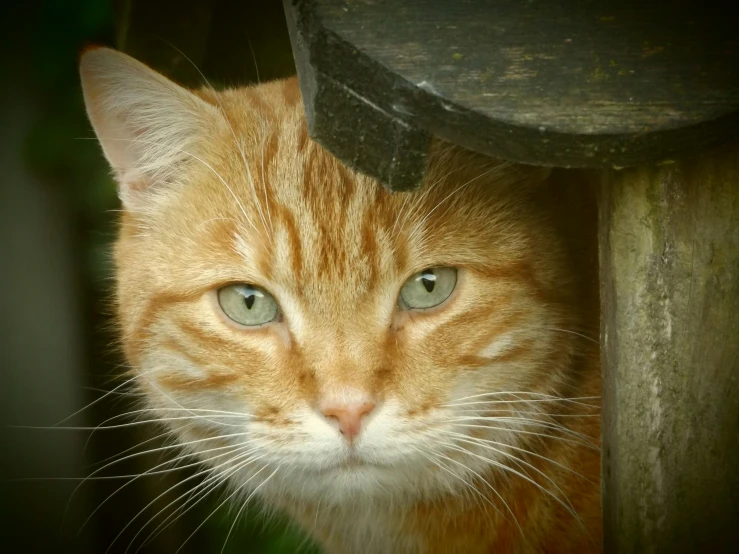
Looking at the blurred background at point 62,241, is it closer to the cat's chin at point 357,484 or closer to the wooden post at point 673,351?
the cat's chin at point 357,484

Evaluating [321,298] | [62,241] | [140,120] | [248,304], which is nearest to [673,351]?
[321,298]

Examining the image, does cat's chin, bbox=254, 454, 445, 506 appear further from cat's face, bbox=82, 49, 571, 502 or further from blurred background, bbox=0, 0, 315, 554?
blurred background, bbox=0, 0, 315, 554

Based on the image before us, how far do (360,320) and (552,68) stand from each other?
715 millimetres

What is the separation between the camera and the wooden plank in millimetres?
1069

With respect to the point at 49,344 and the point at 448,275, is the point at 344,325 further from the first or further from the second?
the point at 49,344

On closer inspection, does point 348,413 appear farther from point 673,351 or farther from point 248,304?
point 673,351

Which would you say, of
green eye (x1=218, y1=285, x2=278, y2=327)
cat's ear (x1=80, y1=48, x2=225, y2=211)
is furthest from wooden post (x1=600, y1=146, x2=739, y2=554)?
cat's ear (x1=80, y1=48, x2=225, y2=211)

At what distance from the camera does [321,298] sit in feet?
5.34

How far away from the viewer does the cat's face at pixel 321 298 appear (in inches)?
62.8

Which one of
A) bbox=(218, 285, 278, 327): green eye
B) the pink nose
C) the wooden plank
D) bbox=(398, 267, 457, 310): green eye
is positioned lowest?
the pink nose

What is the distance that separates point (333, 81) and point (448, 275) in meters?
0.75

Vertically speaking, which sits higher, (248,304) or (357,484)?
(248,304)

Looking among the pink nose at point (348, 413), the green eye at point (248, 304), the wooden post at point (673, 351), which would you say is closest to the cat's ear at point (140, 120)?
the green eye at point (248, 304)

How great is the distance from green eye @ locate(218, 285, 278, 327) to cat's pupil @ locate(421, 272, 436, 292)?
1.09ft
